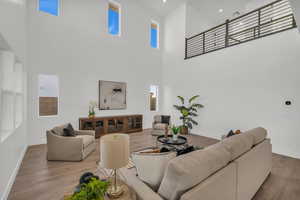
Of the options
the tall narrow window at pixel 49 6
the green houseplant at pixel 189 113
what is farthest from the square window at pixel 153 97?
the tall narrow window at pixel 49 6

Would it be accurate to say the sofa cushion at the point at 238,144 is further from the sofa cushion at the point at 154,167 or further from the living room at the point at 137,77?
the living room at the point at 137,77

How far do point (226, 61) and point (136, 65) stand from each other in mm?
3550

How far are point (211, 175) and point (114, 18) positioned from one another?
6.40 metres

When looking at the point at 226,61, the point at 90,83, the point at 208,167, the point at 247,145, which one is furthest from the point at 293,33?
the point at 90,83

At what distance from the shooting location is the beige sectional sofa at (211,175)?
1.04 meters

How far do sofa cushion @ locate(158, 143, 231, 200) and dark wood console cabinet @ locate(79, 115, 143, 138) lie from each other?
165 inches

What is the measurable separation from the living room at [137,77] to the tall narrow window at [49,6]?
32 millimetres

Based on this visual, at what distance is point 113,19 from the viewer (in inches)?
225

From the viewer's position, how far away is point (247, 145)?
185 cm

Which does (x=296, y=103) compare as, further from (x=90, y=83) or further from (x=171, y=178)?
(x=90, y=83)

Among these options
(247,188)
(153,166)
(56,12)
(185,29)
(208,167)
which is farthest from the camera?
(185,29)

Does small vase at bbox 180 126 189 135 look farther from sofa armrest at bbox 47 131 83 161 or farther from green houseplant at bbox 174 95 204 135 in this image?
sofa armrest at bbox 47 131 83 161

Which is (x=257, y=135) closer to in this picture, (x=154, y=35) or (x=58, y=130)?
(x=58, y=130)

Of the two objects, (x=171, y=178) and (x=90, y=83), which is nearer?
(x=171, y=178)
